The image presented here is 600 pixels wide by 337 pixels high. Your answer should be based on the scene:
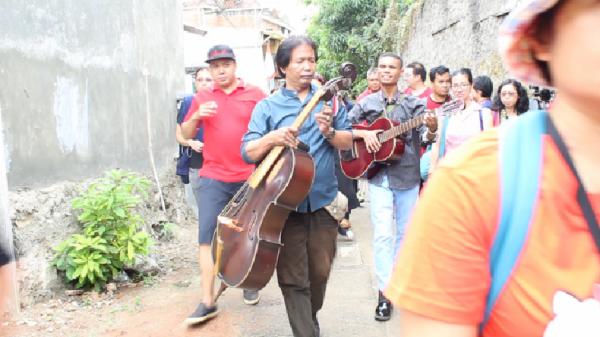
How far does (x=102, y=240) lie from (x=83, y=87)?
1.76 m

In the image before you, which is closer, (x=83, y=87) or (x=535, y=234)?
(x=535, y=234)

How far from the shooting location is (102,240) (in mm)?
5074

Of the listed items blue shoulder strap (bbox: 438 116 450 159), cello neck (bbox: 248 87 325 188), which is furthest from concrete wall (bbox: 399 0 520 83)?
cello neck (bbox: 248 87 325 188)

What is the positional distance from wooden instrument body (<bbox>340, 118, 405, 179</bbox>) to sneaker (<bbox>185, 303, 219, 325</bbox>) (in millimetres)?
1517

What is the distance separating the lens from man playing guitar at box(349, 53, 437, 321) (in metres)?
4.63

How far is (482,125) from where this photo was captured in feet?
15.3

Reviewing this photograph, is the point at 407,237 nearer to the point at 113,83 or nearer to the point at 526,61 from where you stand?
the point at 526,61

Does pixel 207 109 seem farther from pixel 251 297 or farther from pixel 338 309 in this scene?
pixel 338 309

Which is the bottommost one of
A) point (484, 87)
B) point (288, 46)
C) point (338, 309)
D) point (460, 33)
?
point (338, 309)

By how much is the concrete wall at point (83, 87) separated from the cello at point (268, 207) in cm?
220

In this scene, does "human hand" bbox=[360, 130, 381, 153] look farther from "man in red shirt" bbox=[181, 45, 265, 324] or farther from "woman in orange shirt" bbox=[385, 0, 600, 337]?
"woman in orange shirt" bbox=[385, 0, 600, 337]

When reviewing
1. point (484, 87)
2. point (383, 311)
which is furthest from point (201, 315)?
point (484, 87)

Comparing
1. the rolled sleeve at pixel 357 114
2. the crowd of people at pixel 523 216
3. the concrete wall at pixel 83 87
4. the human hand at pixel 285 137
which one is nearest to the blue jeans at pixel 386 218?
the rolled sleeve at pixel 357 114

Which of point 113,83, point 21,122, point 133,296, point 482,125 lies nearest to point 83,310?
point 133,296
